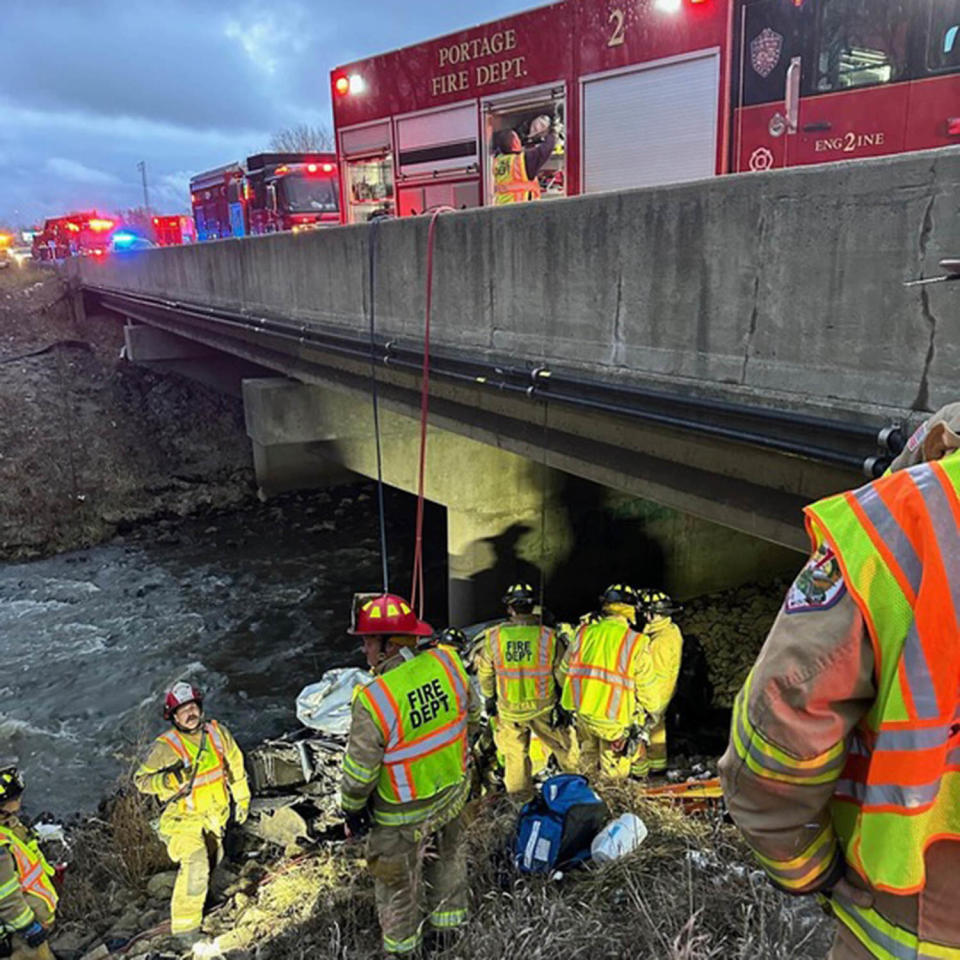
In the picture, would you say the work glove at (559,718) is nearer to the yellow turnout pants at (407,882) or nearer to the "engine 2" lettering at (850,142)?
the yellow turnout pants at (407,882)

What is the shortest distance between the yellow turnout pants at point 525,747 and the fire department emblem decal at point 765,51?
500cm

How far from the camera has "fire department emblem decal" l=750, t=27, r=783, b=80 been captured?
5945mm

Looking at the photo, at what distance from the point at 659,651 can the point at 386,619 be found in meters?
2.73

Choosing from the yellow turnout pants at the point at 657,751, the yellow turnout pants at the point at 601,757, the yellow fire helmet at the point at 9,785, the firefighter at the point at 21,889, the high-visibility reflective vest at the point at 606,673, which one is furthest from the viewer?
the yellow turnout pants at the point at 657,751

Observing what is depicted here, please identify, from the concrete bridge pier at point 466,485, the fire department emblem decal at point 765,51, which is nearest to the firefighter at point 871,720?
the fire department emblem decal at point 765,51

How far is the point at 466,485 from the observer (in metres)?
9.06

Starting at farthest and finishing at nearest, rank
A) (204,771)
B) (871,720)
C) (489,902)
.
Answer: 1. (204,771)
2. (489,902)
3. (871,720)

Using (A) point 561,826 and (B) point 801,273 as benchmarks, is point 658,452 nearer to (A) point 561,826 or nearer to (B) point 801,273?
(B) point 801,273

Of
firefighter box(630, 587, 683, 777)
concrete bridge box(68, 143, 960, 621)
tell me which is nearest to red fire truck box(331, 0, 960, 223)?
concrete bridge box(68, 143, 960, 621)

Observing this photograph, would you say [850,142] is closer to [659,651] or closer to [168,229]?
[659,651]

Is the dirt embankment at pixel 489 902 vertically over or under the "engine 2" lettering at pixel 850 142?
under

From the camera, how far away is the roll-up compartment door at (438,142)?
8.88 m

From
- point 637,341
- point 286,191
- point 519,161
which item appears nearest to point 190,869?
point 637,341

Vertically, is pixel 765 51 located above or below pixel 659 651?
above
